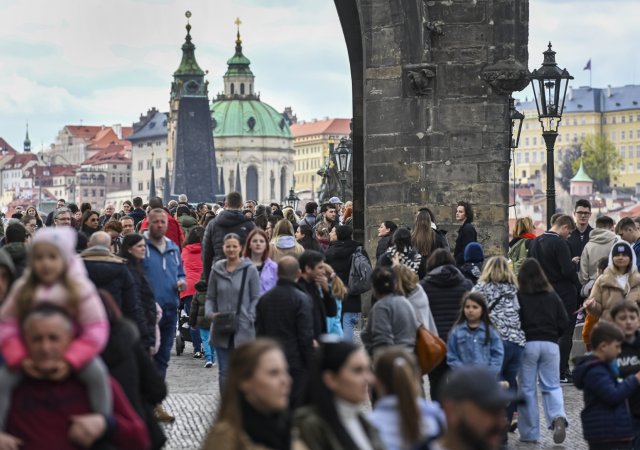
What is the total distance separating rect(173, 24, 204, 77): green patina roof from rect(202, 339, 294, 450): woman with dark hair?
15400cm

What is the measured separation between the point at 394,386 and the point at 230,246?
6145 millimetres

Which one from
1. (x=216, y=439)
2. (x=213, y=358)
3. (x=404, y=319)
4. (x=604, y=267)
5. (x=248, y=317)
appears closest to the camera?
(x=216, y=439)

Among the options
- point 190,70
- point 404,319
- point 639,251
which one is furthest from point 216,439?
point 190,70

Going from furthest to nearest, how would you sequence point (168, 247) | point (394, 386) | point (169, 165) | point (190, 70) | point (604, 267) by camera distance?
point (169, 165), point (190, 70), point (604, 267), point (168, 247), point (394, 386)

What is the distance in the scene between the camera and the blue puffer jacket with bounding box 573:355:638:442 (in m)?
9.66

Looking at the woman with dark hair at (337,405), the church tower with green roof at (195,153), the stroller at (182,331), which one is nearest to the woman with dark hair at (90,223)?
the stroller at (182,331)

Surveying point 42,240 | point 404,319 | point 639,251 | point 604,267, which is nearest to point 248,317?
point 404,319

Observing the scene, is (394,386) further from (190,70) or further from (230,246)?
(190,70)

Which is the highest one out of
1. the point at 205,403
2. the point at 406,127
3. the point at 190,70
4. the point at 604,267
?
the point at 190,70

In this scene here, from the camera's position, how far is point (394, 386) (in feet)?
21.3

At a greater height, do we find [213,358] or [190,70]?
[190,70]

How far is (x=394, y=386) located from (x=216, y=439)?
749mm

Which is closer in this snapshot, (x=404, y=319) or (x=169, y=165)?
(x=404, y=319)

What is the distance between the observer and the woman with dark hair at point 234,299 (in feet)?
40.8
